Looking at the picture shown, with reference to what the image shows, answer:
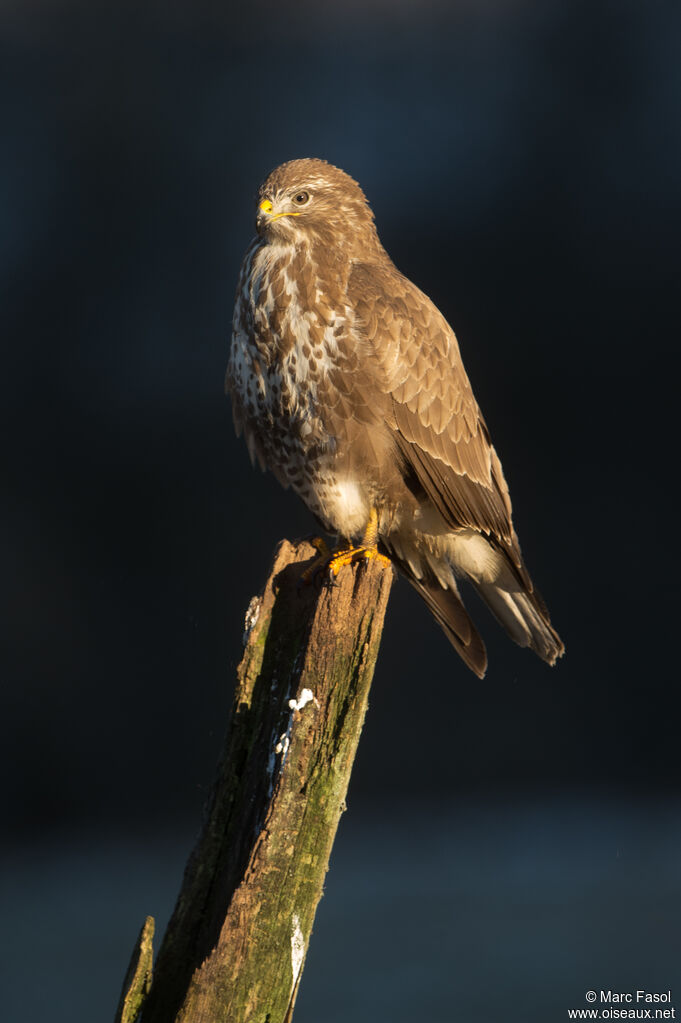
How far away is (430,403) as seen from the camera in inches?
115

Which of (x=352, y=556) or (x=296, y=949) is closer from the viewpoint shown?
(x=296, y=949)

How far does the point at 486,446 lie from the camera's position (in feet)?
10.4

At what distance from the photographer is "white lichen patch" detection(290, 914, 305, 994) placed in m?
1.92

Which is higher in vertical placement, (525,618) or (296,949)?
(525,618)

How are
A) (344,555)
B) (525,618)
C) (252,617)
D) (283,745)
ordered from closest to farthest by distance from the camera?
(283,745) → (252,617) → (344,555) → (525,618)

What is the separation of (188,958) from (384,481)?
1.40 m

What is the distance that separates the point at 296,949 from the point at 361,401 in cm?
145

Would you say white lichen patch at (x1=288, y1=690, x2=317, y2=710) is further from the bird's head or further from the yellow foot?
the bird's head

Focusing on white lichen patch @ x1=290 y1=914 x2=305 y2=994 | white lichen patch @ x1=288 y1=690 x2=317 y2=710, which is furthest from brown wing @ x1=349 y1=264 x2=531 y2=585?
white lichen patch @ x1=290 y1=914 x2=305 y2=994

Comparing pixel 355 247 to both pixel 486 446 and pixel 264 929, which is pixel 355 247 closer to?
pixel 486 446

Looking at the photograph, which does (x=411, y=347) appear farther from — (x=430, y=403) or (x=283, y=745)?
(x=283, y=745)

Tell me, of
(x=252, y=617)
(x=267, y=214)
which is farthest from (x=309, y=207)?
(x=252, y=617)

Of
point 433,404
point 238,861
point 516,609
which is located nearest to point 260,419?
point 433,404


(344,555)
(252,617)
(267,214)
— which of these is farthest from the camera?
(267,214)
